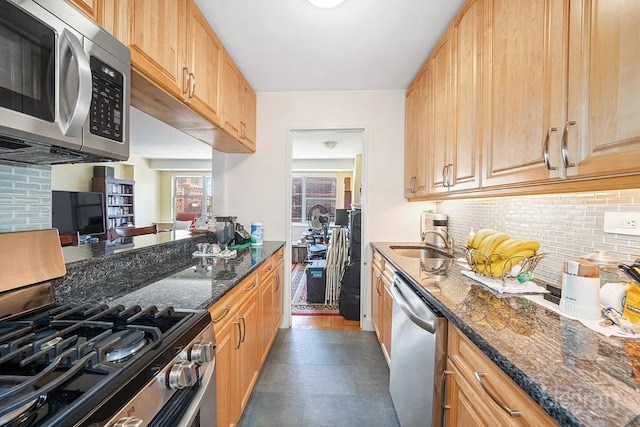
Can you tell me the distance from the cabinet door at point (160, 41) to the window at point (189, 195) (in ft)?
22.7

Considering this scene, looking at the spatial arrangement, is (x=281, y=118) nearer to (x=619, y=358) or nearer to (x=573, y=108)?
(x=573, y=108)

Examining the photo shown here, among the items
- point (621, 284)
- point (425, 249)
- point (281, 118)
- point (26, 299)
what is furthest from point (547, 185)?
point (281, 118)

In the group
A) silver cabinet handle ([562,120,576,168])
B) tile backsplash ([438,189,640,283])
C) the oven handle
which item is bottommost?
the oven handle

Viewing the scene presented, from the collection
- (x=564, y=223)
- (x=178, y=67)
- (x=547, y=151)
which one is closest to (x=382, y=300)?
(x=564, y=223)

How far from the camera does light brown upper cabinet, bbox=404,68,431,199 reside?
2.25 meters

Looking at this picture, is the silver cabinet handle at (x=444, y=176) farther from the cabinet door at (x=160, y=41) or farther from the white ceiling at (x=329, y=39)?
the cabinet door at (x=160, y=41)

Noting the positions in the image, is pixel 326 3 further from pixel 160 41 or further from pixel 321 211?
pixel 321 211

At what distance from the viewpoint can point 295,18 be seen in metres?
1.75

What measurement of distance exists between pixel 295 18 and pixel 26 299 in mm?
1847

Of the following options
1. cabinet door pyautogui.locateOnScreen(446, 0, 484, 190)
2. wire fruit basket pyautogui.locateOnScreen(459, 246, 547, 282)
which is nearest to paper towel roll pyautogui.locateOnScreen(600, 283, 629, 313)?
wire fruit basket pyautogui.locateOnScreen(459, 246, 547, 282)

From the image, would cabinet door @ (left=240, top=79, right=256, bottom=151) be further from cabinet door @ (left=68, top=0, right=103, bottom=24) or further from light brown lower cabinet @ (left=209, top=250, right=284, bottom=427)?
cabinet door @ (left=68, top=0, right=103, bottom=24)

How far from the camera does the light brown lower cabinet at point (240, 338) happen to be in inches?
48.4

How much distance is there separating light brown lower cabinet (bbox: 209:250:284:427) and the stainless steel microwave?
72 cm

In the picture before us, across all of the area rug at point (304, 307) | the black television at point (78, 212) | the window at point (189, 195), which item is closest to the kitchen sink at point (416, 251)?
the area rug at point (304, 307)
